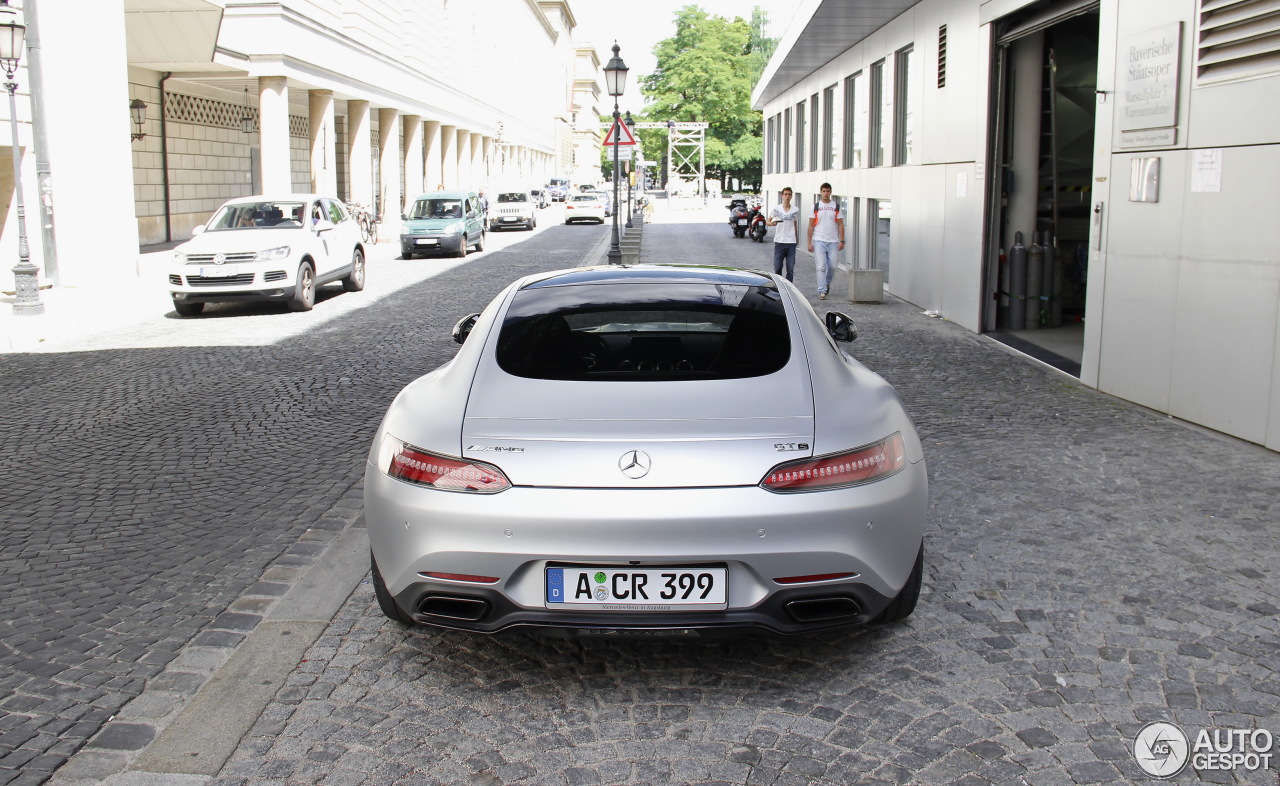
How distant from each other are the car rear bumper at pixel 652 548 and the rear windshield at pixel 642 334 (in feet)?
2.13

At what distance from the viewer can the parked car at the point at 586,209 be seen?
51.7 metres

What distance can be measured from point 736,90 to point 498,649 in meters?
82.0

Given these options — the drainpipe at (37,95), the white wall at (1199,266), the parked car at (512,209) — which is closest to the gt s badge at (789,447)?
the white wall at (1199,266)

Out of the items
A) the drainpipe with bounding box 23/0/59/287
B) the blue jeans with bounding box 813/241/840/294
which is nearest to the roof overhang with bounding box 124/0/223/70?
the drainpipe with bounding box 23/0/59/287

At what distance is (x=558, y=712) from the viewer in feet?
11.9

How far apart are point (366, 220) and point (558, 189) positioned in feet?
196

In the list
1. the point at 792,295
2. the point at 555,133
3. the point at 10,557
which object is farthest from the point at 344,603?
the point at 555,133

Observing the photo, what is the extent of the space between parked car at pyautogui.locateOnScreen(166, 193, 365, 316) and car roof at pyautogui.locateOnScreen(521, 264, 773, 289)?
12.0 metres

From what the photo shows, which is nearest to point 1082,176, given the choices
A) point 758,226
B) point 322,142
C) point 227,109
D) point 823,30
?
point 823,30

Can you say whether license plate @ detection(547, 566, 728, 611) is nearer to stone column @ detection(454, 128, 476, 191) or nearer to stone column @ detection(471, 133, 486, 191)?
stone column @ detection(454, 128, 476, 191)

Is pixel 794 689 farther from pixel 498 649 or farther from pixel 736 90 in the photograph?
pixel 736 90

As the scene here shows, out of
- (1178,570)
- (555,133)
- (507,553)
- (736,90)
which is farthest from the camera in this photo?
(555,133)

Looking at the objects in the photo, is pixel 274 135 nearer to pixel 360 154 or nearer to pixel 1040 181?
pixel 360 154

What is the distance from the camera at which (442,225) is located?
2823 cm
